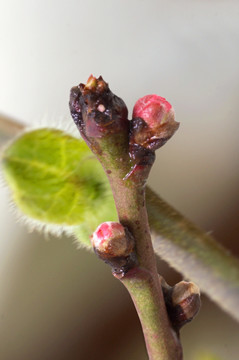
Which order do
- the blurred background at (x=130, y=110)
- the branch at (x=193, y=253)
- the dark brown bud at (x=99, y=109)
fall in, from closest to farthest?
the dark brown bud at (x=99, y=109) < the branch at (x=193, y=253) < the blurred background at (x=130, y=110)

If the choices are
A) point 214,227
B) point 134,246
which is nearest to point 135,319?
point 214,227

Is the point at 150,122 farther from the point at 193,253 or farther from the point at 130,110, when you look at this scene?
the point at 130,110

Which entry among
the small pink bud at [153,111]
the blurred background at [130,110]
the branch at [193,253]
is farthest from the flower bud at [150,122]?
the blurred background at [130,110]

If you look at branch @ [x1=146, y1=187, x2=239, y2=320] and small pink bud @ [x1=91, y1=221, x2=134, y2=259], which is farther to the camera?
branch @ [x1=146, y1=187, x2=239, y2=320]

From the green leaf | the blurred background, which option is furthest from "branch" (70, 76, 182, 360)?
the blurred background

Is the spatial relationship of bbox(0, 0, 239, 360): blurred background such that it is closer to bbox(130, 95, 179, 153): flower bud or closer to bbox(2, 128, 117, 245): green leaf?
bbox(2, 128, 117, 245): green leaf

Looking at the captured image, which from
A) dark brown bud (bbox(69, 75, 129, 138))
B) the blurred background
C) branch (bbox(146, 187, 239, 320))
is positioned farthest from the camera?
the blurred background

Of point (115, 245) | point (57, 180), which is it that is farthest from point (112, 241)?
point (57, 180)

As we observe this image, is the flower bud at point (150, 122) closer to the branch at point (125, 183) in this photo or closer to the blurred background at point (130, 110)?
the branch at point (125, 183)
